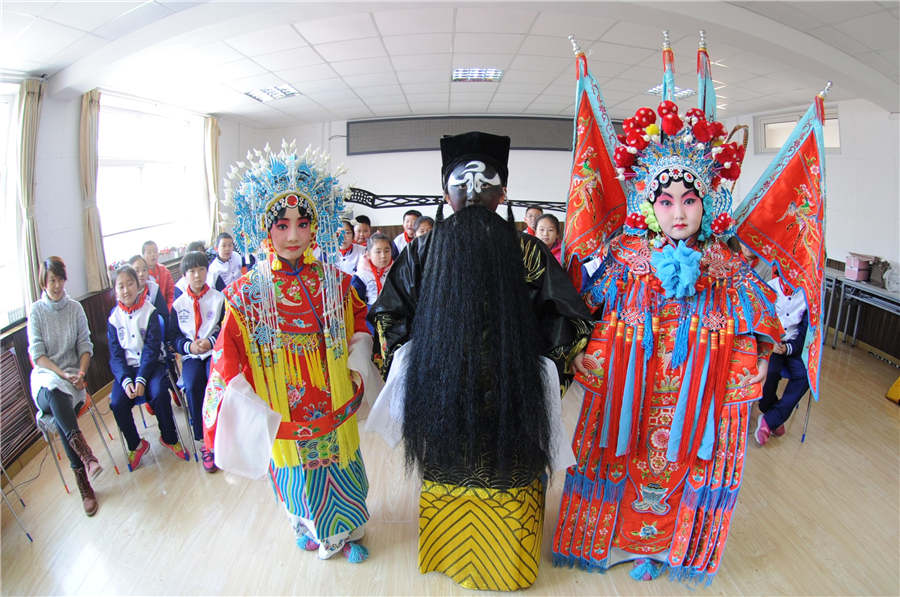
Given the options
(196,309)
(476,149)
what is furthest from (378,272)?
(476,149)

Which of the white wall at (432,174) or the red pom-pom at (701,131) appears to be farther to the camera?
the white wall at (432,174)

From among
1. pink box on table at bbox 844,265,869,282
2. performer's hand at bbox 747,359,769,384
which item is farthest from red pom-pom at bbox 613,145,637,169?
pink box on table at bbox 844,265,869,282

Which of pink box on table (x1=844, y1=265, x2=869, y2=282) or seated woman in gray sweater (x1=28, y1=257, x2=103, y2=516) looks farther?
pink box on table (x1=844, y1=265, x2=869, y2=282)

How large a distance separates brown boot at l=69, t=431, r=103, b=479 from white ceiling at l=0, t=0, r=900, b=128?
7.89ft

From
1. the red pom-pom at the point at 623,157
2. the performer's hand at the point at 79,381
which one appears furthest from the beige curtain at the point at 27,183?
the red pom-pom at the point at 623,157

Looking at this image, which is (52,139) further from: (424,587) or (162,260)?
(424,587)

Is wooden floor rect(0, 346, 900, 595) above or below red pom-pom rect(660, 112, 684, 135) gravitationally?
below

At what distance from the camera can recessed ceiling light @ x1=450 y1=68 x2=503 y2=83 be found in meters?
5.42

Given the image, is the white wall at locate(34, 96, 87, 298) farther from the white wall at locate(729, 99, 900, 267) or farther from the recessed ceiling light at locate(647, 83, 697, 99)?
the white wall at locate(729, 99, 900, 267)

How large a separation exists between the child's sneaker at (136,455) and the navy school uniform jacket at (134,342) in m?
0.40

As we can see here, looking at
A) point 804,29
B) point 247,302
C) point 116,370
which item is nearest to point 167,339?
point 116,370

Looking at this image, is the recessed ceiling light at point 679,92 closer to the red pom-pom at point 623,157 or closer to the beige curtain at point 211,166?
the red pom-pom at point 623,157

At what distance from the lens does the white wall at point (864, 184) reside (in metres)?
5.33

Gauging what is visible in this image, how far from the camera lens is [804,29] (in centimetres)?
383
